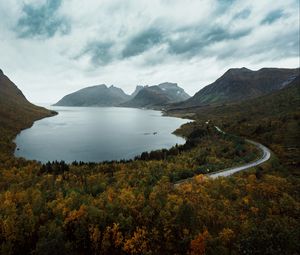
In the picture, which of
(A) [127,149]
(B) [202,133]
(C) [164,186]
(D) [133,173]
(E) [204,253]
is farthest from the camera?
(B) [202,133]

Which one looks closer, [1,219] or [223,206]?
[1,219]

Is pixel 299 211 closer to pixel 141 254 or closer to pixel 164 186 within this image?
pixel 164 186

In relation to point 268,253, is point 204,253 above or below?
below

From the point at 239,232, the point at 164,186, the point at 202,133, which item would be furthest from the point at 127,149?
the point at 239,232

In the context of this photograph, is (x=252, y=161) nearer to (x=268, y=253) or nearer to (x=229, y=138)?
(x=229, y=138)

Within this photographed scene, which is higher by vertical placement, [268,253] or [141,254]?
[268,253]

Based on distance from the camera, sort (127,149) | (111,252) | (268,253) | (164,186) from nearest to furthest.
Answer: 1. (268,253)
2. (111,252)
3. (164,186)
4. (127,149)

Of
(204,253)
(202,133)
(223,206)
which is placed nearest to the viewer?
(204,253)

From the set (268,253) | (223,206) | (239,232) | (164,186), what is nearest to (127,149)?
(164,186)

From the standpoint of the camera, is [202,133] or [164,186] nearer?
[164,186]
